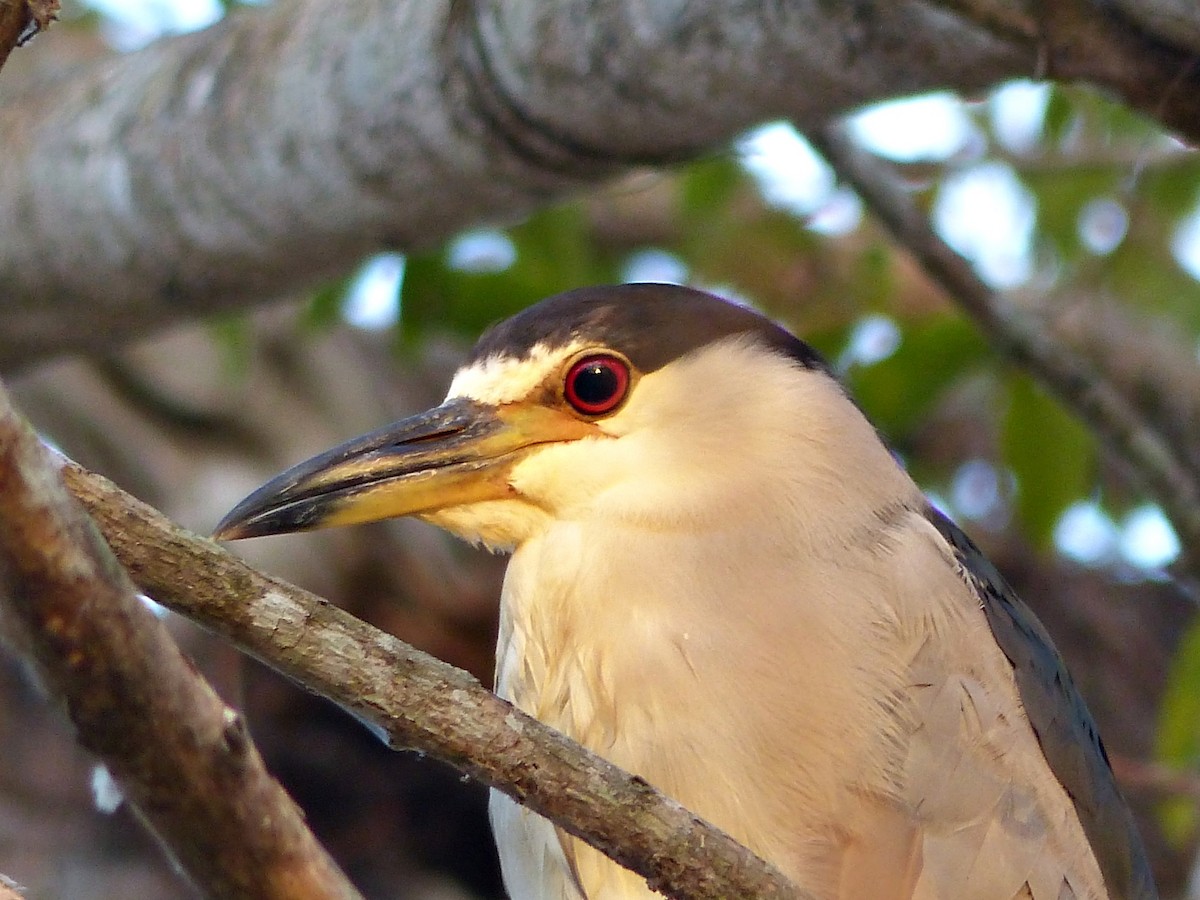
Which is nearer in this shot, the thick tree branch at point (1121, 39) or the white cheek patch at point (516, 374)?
the thick tree branch at point (1121, 39)

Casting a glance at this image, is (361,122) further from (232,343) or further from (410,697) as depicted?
(410,697)

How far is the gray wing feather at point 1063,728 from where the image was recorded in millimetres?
2004

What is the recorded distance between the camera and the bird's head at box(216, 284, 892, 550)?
2.06 metres

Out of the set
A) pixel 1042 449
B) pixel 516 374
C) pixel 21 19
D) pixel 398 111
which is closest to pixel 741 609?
pixel 516 374

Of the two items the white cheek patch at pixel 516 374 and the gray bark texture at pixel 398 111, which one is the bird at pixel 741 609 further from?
the gray bark texture at pixel 398 111

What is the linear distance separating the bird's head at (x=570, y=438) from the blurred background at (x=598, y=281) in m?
0.85

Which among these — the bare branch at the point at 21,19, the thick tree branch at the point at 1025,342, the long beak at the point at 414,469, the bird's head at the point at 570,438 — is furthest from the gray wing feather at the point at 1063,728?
the bare branch at the point at 21,19

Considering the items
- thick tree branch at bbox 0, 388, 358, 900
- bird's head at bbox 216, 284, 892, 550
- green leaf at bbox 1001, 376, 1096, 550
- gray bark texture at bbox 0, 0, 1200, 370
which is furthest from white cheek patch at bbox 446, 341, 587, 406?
green leaf at bbox 1001, 376, 1096, 550

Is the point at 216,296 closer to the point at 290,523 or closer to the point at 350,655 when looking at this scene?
the point at 290,523

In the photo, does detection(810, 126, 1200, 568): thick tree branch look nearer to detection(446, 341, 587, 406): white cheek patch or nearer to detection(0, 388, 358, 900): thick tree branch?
detection(446, 341, 587, 406): white cheek patch

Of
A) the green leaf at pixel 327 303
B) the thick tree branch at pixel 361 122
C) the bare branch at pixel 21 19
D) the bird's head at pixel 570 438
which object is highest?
the bare branch at pixel 21 19

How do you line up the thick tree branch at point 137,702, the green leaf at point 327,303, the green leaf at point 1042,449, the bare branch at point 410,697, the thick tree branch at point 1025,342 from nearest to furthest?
the thick tree branch at point 137,702, the bare branch at point 410,697, the thick tree branch at point 1025,342, the green leaf at point 1042,449, the green leaf at point 327,303

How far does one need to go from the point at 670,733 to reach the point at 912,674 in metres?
0.32

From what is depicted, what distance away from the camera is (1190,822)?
3.21 m
